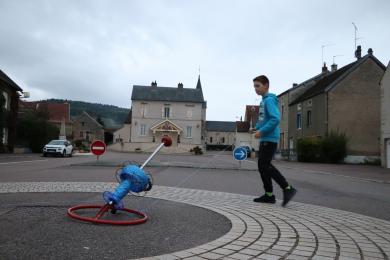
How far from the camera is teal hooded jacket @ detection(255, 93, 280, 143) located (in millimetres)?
7078

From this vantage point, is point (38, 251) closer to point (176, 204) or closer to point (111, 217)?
point (111, 217)

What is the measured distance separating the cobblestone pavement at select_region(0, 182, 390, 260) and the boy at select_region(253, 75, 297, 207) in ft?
1.13

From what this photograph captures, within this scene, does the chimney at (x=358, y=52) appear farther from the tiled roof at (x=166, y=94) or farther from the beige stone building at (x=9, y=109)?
the beige stone building at (x=9, y=109)

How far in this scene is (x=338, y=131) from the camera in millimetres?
37656

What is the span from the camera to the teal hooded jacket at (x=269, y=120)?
23.2 feet

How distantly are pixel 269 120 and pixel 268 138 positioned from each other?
1.01ft

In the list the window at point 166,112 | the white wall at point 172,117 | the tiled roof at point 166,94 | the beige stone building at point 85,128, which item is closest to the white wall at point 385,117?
the white wall at point 172,117

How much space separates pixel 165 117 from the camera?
71.9 meters

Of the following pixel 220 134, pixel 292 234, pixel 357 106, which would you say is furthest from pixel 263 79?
pixel 220 134

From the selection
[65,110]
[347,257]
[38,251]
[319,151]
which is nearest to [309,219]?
[347,257]

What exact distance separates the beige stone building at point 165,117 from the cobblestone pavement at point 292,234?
63402mm

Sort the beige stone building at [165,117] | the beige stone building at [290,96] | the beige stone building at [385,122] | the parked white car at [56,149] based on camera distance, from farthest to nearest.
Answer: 1. the beige stone building at [165,117]
2. the beige stone building at [290,96]
3. the parked white car at [56,149]
4. the beige stone building at [385,122]

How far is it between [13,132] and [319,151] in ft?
95.1

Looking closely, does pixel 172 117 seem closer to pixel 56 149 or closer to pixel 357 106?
pixel 357 106
